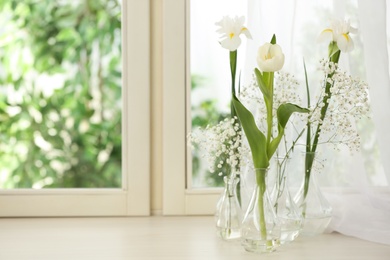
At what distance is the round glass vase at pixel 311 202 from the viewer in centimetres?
153

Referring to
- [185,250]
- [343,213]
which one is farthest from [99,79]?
[343,213]

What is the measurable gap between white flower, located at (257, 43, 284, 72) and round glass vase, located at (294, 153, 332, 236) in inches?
11.8

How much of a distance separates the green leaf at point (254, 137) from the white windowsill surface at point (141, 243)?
0.69ft

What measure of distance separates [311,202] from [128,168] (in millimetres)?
591

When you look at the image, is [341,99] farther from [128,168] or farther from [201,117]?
[128,168]

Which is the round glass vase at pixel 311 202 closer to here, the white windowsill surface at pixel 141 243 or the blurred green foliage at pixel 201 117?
the white windowsill surface at pixel 141 243

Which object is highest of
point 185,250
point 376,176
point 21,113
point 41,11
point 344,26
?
point 41,11

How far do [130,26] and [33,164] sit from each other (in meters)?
0.52

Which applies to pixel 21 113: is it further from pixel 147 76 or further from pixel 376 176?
pixel 376 176

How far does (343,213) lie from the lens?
1.61 meters

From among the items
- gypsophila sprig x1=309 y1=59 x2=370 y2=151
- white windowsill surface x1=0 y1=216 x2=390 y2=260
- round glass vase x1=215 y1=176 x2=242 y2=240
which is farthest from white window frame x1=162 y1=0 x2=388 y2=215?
gypsophila sprig x1=309 y1=59 x2=370 y2=151

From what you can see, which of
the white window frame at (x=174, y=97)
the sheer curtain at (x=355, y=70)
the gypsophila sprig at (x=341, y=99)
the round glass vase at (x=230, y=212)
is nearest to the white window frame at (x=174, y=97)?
the white window frame at (x=174, y=97)

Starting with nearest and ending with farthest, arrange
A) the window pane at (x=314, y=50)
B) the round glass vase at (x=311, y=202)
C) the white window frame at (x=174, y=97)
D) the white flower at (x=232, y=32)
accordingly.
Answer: the white flower at (x=232, y=32) → the round glass vase at (x=311, y=202) → the window pane at (x=314, y=50) → the white window frame at (x=174, y=97)

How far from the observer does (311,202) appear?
1.53 meters
